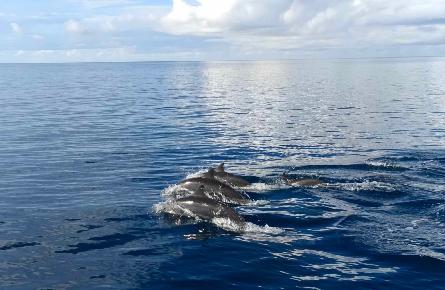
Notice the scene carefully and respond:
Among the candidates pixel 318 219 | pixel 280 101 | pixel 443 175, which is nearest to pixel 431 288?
pixel 318 219

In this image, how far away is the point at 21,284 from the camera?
15984 millimetres

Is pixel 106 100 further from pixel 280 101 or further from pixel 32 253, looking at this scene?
pixel 32 253

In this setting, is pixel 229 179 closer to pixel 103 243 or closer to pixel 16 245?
pixel 103 243

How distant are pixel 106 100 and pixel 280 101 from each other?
2968 centimetres

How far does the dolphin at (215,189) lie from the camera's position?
81.3 feet

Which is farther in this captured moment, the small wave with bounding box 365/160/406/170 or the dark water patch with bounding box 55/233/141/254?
the small wave with bounding box 365/160/406/170

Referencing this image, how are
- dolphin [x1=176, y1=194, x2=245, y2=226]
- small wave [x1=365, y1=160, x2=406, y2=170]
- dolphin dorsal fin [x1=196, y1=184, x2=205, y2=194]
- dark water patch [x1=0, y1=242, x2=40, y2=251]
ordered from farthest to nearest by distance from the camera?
small wave [x1=365, y1=160, x2=406, y2=170]
dolphin dorsal fin [x1=196, y1=184, x2=205, y2=194]
dolphin [x1=176, y1=194, x2=245, y2=226]
dark water patch [x1=0, y1=242, x2=40, y2=251]

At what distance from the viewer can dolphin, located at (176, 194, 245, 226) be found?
21.3m

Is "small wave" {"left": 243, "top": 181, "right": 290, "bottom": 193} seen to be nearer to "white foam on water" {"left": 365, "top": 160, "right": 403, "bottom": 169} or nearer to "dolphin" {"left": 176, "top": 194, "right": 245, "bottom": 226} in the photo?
"dolphin" {"left": 176, "top": 194, "right": 245, "bottom": 226}

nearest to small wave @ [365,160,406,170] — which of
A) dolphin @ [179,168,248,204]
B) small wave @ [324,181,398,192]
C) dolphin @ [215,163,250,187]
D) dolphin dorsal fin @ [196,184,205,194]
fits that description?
small wave @ [324,181,398,192]

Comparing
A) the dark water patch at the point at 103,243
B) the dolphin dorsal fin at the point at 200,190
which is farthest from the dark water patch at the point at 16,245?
the dolphin dorsal fin at the point at 200,190

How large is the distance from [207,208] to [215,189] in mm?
3355

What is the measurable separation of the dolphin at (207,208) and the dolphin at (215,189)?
5.66 feet

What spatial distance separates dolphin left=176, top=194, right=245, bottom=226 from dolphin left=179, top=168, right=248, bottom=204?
1.73 m
